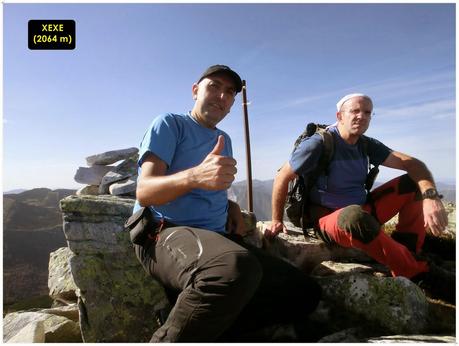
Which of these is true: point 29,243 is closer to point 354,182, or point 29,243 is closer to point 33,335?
point 33,335

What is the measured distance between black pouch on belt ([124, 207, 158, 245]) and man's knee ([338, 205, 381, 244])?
271 cm

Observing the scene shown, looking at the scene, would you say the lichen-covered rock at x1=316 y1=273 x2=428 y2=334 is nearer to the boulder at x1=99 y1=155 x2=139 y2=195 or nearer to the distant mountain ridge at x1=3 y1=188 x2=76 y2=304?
the boulder at x1=99 y1=155 x2=139 y2=195

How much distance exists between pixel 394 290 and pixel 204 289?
2.59 meters

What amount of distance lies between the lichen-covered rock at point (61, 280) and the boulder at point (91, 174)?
2.65 metres

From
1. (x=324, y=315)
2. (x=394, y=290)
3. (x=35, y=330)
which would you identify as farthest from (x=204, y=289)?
(x=35, y=330)

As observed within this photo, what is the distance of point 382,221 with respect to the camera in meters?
5.45

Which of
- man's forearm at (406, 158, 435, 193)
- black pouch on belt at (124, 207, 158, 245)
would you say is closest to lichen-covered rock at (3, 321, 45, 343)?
black pouch on belt at (124, 207, 158, 245)

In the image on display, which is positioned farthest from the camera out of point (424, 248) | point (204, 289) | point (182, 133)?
point (424, 248)

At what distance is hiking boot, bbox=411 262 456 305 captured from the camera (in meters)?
4.38

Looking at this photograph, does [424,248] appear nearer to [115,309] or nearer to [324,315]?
[324,315]

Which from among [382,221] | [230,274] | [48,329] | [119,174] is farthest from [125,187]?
[230,274]

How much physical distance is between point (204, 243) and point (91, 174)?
10092mm

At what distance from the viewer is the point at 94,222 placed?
454 cm

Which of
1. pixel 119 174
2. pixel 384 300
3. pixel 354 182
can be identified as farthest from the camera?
pixel 119 174
